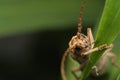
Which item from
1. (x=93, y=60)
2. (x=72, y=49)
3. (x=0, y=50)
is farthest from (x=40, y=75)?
(x=93, y=60)

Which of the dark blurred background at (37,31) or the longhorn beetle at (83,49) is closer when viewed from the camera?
the longhorn beetle at (83,49)

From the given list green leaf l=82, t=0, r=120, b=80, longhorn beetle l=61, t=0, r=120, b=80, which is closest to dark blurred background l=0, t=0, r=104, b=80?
longhorn beetle l=61, t=0, r=120, b=80

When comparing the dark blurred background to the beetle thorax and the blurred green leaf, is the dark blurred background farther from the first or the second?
the beetle thorax

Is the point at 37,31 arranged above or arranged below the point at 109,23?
above

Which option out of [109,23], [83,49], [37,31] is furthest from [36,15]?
[109,23]

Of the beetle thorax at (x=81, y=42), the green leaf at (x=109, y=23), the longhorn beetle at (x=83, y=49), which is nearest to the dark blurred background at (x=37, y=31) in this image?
the longhorn beetle at (x=83, y=49)

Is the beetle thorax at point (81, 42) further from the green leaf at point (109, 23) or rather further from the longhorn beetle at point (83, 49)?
the green leaf at point (109, 23)

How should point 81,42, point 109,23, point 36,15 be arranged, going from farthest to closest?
point 36,15, point 81,42, point 109,23

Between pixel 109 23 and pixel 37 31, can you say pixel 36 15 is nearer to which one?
pixel 37 31
